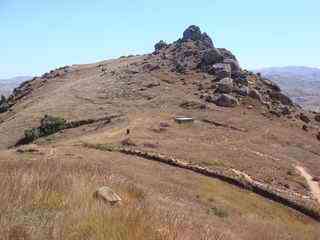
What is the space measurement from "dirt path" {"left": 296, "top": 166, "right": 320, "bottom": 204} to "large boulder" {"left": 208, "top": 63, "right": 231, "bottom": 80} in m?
30.3

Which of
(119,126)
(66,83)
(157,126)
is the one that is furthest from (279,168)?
(66,83)

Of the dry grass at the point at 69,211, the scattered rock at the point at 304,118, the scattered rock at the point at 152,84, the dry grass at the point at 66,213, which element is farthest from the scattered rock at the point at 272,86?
the dry grass at the point at 66,213

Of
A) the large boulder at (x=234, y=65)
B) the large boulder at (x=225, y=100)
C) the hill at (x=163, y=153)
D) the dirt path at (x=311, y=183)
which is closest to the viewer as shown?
the hill at (x=163, y=153)

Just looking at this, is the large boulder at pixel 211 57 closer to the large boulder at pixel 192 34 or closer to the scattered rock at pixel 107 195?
the large boulder at pixel 192 34

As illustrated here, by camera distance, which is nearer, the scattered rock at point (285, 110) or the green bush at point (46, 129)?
the green bush at point (46, 129)

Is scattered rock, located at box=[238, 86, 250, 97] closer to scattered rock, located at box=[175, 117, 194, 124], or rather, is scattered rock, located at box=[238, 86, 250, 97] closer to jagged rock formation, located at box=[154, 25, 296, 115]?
jagged rock formation, located at box=[154, 25, 296, 115]

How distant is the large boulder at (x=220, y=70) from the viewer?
243 ft

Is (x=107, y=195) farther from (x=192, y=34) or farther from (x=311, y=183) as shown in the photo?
(x=192, y=34)

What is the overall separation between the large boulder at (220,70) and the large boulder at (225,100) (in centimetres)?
819

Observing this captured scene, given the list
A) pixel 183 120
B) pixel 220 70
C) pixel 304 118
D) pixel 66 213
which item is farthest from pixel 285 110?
pixel 66 213

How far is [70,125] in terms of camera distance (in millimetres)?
59281

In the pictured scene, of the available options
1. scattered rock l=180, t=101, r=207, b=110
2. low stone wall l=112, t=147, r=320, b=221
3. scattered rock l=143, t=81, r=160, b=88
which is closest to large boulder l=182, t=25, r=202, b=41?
scattered rock l=143, t=81, r=160, b=88

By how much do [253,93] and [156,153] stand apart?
3409 centimetres

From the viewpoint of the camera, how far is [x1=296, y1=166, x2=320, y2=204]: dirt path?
3839cm
